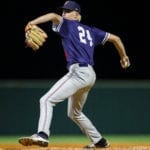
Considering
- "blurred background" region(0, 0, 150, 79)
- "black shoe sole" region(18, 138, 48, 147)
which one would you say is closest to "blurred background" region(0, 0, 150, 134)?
"blurred background" region(0, 0, 150, 79)

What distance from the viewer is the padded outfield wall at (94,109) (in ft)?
39.9

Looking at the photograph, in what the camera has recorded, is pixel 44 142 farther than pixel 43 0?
No

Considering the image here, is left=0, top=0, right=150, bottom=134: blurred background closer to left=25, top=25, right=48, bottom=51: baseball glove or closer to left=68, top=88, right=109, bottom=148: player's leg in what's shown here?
left=68, top=88, right=109, bottom=148: player's leg

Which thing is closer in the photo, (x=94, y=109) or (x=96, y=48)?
(x=94, y=109)

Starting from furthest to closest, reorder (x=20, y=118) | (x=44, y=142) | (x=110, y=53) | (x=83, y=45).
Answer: (x=110, y=53) < (x=20, y=118) < (x=83, y=45) < (x=44, y=142)

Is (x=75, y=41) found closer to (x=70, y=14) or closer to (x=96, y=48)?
(x=70, y=14)

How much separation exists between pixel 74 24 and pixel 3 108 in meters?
5.13

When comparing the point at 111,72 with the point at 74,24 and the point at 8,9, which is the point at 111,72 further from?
the point at 74,24

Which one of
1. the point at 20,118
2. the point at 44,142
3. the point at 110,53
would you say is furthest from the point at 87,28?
the point at 110,53

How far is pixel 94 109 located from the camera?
12.3 metres

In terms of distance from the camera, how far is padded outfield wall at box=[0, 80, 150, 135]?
1217 centimetres

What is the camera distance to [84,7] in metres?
15.1

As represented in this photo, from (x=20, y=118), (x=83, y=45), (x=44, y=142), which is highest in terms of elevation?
(x=83, y=45)

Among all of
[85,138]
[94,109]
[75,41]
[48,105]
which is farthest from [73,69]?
[94,109]
